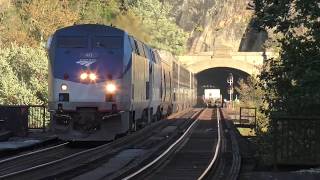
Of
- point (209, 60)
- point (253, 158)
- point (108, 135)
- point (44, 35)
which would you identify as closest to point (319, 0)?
point (253, 158)

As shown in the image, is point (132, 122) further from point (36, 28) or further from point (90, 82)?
point (36, 28)

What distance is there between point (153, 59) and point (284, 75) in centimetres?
1476

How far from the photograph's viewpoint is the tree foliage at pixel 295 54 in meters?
14.7

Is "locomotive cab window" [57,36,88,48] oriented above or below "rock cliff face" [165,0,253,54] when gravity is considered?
below

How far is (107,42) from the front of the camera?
21.6 metres

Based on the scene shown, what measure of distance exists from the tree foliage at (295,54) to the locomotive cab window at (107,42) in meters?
6.40

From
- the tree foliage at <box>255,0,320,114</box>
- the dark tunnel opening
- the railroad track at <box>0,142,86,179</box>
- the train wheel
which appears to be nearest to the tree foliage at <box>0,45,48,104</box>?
the train wheel

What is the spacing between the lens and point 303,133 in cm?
1477

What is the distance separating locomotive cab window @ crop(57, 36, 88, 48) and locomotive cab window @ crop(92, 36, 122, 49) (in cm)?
34

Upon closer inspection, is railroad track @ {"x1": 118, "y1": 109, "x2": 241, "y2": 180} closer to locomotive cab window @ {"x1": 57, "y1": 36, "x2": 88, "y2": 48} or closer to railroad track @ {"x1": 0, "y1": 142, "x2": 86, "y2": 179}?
railroad track @ {"x1": 0, "y1": 142, "x2": 86, "y2": 179}

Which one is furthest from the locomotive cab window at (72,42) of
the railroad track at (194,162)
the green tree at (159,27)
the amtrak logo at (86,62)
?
the green tree at (159,27)

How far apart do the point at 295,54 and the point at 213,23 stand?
109 metres

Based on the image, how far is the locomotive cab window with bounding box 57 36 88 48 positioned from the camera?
70.2 ft

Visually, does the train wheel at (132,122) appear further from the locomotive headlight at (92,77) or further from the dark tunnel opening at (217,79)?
the dark tunnel opening at (217,79)
